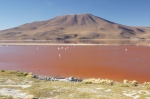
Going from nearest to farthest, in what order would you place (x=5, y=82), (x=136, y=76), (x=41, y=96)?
(x=41, y=96), (x=5, y=82), (x=136, y=76)

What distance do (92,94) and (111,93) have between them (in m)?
1.68

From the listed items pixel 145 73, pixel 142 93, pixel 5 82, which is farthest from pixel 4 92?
pixel 145 73

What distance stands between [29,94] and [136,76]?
26131 mm

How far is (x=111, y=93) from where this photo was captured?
73.6ft

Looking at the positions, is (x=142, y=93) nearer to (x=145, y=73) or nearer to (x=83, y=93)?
(x=83, y=93)

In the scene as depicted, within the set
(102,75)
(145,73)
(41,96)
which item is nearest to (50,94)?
(41,96)

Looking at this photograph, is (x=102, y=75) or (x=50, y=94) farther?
(x=102, y=75)

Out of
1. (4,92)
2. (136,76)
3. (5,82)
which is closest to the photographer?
(4,92)

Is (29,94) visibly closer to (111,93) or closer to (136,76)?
(111,93)

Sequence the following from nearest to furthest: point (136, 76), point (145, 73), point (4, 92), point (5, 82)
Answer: point (4, 92) → point (5, 82) → point (136, 76) → point (145, 73)

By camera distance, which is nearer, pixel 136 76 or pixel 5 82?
pixel 5 82

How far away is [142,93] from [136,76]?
2290 cm

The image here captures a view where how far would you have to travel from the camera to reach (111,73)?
157 ft

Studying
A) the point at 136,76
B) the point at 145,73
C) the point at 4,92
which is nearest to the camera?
the point at 4,92
